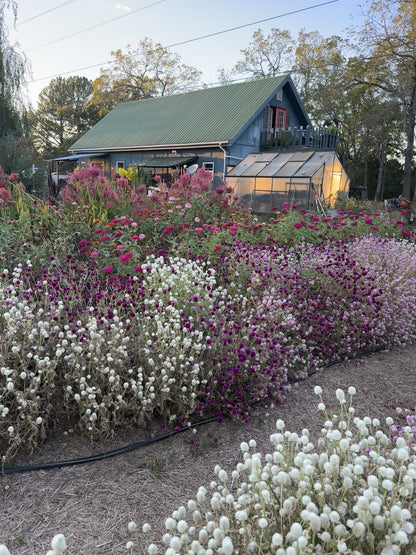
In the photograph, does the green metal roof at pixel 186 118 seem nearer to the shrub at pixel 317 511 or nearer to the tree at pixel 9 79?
the tree at pixel 9 79

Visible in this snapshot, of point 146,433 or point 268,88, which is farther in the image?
point 268,88

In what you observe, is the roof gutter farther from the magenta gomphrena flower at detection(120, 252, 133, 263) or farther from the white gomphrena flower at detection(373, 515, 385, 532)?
the white gomphrena flower at detection(373, 515, 385, 532)

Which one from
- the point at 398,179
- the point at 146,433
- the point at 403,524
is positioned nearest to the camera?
the point at 403,524

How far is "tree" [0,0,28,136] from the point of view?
14.9 m

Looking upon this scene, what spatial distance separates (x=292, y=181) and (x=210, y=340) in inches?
490

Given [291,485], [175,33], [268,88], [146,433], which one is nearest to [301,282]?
[146,433]

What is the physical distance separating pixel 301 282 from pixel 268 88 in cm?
1739

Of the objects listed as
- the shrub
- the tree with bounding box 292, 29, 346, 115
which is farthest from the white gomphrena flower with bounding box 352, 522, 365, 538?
the tree with bounding box 292, 29, 346, 115

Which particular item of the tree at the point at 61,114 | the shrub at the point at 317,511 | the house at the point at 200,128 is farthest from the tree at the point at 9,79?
the tree at the point at 61,114

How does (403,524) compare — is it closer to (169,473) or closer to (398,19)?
(169,473)

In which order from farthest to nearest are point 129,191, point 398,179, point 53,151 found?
point 53,151 < point 398,179 < point 129,191

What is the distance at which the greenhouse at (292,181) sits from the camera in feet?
46.9

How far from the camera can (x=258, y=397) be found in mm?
3248

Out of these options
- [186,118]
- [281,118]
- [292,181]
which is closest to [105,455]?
[292,181]
